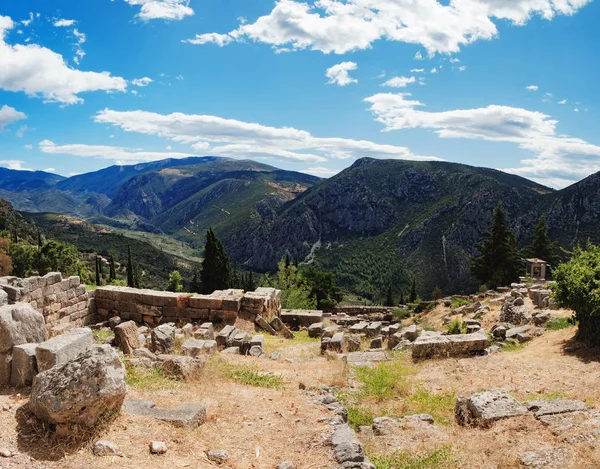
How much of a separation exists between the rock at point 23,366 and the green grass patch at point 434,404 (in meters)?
6.47

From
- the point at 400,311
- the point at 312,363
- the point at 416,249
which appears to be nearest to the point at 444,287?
the point at 416,249

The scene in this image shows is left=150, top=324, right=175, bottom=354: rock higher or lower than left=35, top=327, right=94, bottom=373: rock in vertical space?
lower

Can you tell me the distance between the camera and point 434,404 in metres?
8.71

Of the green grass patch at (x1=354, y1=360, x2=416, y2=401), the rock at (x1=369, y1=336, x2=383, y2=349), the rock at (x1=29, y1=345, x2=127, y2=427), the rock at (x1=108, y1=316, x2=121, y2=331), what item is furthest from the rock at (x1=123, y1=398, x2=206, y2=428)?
the rock at (x1=369, y1=336, x2=383, y2=349)

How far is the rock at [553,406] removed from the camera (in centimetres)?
733

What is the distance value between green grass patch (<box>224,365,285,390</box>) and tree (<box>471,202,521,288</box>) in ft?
126

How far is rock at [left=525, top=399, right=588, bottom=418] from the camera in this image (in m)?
7.33

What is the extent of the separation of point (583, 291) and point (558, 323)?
331 cm

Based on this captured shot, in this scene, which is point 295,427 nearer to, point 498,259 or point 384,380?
point 384,380

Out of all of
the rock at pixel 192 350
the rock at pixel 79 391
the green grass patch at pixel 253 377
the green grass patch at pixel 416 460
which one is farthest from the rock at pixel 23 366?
the green grass patch at pixel 416 460

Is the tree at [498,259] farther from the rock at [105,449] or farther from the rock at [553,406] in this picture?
the rock at [105,449]

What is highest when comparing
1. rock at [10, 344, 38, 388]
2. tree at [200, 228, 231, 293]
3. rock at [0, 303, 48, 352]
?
rock at [0, 303, 48, 352]

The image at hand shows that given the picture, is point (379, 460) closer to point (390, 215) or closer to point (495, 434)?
point (495, 434)

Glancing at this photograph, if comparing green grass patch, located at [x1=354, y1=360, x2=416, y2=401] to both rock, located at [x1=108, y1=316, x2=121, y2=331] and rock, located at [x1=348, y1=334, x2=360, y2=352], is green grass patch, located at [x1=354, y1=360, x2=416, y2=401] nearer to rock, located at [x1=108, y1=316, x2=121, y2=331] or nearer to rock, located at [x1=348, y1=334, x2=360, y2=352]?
rock, located at [x1=348, y1=334, x2=360, y2=352]
